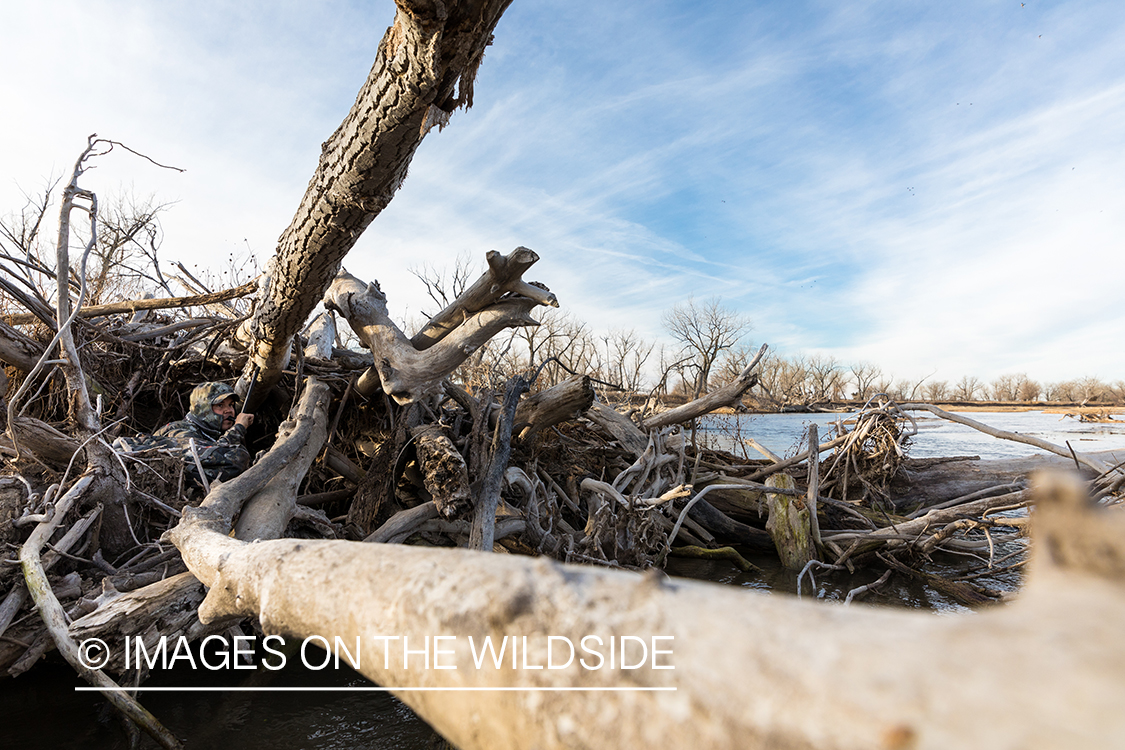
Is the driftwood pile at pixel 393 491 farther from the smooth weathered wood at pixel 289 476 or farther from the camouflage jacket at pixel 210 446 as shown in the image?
the camouflage jacket at pixel 210 446

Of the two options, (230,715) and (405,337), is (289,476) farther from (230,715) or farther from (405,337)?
(230,715)

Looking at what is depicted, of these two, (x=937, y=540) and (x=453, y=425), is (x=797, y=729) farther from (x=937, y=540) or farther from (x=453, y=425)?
(x=937, y=540)

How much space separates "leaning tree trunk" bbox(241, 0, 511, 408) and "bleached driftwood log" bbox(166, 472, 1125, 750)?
2140 mm

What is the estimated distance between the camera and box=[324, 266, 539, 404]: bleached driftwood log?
13.1 ft

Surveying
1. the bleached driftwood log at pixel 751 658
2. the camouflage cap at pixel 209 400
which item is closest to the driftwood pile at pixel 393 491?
the bleached driftwood log at pixel 751 658

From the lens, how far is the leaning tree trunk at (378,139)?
228cm

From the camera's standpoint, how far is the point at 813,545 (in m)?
7.21

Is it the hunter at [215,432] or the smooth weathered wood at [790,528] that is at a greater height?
the hunter at [215,432]

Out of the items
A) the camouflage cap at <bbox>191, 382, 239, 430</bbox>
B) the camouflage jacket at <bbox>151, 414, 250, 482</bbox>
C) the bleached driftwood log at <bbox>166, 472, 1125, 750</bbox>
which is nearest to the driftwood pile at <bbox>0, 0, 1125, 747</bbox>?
the bleached driftwood log at <bbox>166, 472, 1125, 750</bbox>

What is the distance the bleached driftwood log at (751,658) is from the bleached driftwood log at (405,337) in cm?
299

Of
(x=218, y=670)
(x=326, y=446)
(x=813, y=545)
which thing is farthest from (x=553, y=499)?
(x=813, y=545)

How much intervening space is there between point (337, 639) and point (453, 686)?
0.42 meters

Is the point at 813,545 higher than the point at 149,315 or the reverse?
the reverse

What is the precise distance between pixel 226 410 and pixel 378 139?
360cm
